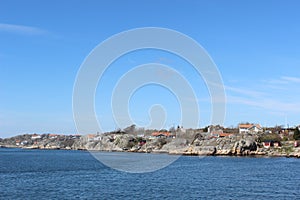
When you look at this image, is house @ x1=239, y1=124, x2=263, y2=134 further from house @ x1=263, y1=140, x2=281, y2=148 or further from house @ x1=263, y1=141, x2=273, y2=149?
house @ x1=263, y1=141, x2=273, y2=149

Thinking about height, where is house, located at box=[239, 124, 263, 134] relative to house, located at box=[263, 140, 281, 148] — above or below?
above

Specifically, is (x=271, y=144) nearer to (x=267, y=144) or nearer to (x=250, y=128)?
(x=267, y=144)

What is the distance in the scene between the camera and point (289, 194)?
40969 millimetres

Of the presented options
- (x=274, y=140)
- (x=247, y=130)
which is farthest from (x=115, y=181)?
(x=247, y=130)

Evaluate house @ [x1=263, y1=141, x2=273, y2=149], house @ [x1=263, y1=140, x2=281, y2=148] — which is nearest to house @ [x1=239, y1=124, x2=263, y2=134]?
house @ [x1=263, y1=140, x2=281, y2=148]

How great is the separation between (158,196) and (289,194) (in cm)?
1497

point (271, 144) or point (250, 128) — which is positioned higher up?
point (250, 128)

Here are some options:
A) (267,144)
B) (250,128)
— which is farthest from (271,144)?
(250,128)

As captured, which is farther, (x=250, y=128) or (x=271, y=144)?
(x=250, y=128)

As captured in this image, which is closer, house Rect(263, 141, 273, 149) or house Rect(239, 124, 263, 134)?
house Rect(263, 141, 273, 149)

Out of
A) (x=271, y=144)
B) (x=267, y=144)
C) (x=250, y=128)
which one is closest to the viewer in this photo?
(x=267, y=144)

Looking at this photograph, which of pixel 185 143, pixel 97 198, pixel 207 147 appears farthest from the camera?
pixel 185 143

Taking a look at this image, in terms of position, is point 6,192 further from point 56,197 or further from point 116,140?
point 116,140

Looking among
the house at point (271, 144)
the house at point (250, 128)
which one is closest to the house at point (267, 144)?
the house at point (271, 144)
